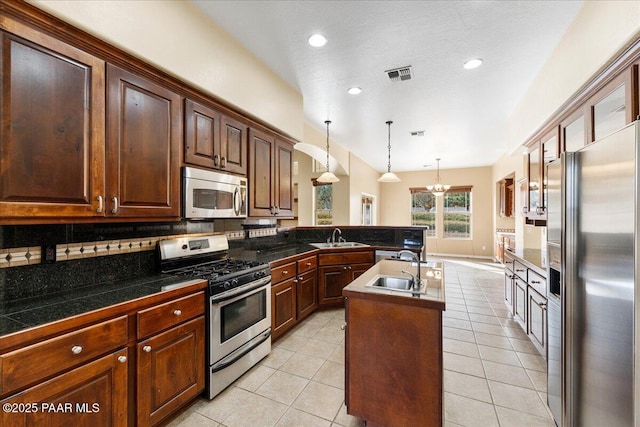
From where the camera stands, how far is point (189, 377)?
1.88 metres

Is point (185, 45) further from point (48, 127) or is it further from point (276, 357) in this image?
point (276, 357)

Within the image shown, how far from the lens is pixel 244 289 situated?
7.50ft

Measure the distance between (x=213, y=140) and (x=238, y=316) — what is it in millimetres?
1585

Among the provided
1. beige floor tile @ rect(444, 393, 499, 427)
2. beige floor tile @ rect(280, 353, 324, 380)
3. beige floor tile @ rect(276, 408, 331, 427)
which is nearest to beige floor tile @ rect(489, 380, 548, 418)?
beige floor tile @ rect(444, 393, 499, 427)

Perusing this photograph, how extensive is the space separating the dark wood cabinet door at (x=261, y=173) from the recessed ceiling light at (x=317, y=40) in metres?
1.05

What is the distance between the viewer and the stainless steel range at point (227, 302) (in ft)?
6.69

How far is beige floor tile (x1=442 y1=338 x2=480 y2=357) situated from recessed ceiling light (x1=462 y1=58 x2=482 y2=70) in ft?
9.68

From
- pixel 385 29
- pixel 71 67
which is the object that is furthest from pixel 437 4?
pixel 71 67

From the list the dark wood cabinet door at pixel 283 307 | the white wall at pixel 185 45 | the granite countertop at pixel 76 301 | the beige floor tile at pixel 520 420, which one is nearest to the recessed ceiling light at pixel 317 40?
the white wall at pixel 185 45

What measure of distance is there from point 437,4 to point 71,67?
8.15 ft

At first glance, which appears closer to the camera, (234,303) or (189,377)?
(189,377)

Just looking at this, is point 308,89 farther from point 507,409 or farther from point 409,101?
point 507,409

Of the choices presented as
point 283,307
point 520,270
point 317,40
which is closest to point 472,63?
point 317,40

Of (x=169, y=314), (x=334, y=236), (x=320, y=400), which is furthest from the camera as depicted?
(x=334, y=236)
